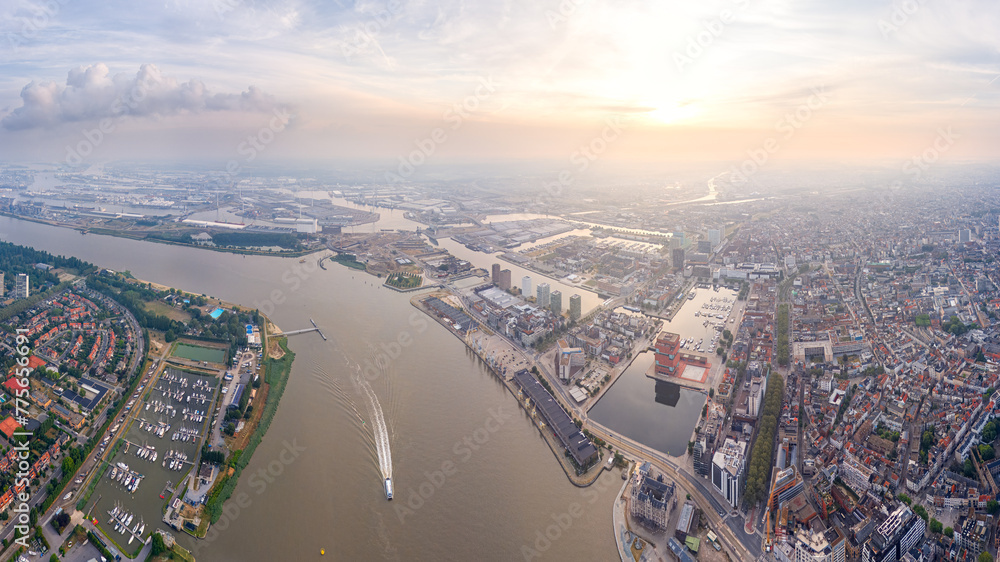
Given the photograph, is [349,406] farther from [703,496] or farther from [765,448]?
[765,448]

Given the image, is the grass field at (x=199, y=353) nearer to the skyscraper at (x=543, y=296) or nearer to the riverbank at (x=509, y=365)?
the riverbank at (x=509, y=365)

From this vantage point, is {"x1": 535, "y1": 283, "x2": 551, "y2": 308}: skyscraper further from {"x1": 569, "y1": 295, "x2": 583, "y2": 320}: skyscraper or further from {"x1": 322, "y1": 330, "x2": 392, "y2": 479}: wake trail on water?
{"x1": 322, "y1": 330, "x2": 392, "y2": 479}: wake trail on water

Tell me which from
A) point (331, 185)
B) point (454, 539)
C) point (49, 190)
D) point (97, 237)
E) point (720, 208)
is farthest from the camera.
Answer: point (331, 185)

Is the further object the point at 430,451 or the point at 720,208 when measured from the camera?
the point at 720,208

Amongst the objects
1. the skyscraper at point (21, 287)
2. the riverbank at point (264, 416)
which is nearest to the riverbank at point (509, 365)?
the riverbank at point (264, 416)

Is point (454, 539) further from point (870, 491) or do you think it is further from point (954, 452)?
point (954, 452)

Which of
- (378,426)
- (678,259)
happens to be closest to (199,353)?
(378,426)

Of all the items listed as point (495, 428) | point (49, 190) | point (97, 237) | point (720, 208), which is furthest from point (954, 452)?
point (49, 190)
